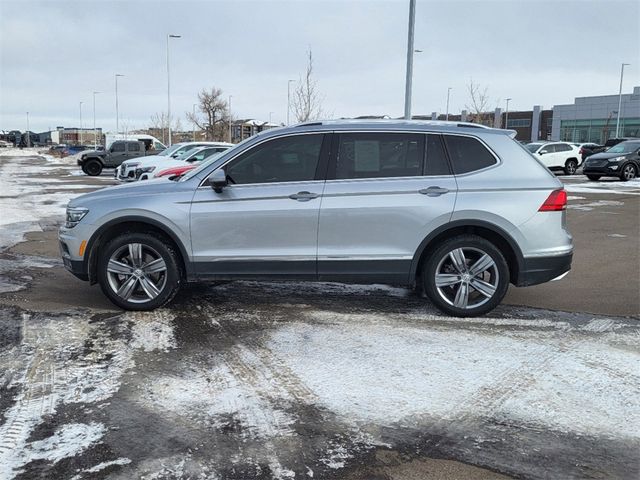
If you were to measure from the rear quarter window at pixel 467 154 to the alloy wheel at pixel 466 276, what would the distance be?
774 mm

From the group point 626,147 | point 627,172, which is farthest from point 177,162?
point 626,147

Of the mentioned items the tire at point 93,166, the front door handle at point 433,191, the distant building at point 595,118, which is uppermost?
the distant building at point 595,118

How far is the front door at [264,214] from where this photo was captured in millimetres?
5508

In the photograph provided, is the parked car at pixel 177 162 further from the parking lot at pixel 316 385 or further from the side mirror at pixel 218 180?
the side mirror at pixel 218 180

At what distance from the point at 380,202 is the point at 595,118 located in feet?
264

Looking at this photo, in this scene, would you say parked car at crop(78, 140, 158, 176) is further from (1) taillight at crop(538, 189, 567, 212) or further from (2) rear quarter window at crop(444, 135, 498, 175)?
(1) taillight at crop(538, 189, 567, 212)

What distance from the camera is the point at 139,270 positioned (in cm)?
569

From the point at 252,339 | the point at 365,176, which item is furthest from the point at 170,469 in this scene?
the point at 365,176

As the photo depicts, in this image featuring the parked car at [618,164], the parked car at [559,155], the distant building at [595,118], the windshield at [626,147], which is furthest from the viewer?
the distant building at [595,118]

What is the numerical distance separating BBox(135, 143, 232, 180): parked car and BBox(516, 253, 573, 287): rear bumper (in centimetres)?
1273

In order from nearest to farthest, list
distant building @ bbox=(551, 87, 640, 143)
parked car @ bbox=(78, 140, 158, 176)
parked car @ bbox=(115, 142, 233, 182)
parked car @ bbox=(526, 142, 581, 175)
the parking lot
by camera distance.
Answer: the parking lot
parked car @ bbox=(115, 142, 233, 182)
parked car @ bbox=(78, 140, 158, 176)
parked car @ bbox=(526, 142, 581, 175)
distant building @ bbox=(551, 87, 640, 143)

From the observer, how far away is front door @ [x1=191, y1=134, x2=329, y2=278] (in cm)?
551

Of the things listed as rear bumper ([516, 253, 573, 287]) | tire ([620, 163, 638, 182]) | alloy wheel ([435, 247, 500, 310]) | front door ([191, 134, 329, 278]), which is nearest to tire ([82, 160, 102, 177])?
tire ([620, 163, 638, 182])

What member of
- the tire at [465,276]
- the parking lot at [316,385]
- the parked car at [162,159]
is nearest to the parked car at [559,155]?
the parked car at [162,159]
